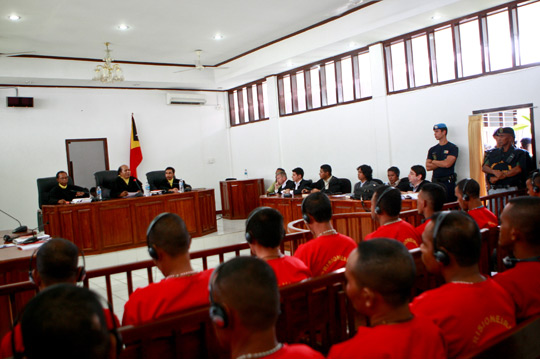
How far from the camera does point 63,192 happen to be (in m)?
7.84

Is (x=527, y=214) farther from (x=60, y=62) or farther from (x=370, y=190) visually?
(x=60, y=62)

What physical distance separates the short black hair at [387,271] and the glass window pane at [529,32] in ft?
20.7

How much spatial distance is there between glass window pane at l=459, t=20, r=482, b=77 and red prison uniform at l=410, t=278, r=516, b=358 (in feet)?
20.9

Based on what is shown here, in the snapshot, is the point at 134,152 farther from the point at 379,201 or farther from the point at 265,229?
the point at 265,229

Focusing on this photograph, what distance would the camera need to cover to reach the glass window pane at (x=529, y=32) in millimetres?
6227

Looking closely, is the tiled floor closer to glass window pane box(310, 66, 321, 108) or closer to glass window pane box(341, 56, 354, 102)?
glass window pane box(310, 66, 321, 108)

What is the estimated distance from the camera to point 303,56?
362 inches

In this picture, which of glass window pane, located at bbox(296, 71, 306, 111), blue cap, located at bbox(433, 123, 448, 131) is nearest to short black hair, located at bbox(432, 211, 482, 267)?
Result: blue cap, located at bbox(433, 123, 448, 131)

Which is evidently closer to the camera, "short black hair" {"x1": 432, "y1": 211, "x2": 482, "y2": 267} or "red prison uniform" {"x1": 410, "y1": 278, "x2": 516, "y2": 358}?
"red prison uniform" {"x1": 410, "y1": 278, "x2": 516, "y2": 358}

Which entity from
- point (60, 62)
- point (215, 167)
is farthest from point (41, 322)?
point (215, 167)

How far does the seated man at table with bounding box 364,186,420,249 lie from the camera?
2.80m

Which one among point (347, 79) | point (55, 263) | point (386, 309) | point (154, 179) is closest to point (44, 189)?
point (154, 179)

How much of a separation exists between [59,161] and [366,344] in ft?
34.0

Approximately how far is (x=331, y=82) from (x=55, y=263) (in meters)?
8.40
